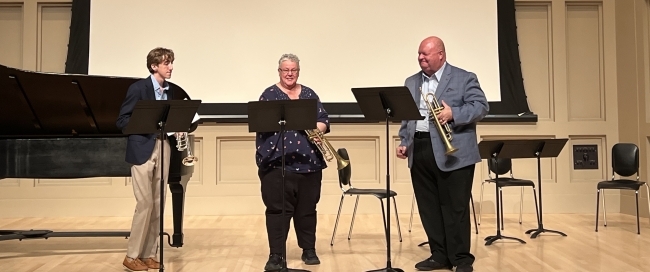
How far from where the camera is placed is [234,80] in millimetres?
7516

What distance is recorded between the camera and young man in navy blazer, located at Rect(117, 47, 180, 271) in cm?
417

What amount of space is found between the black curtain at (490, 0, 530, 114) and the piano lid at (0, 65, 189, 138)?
168 inches

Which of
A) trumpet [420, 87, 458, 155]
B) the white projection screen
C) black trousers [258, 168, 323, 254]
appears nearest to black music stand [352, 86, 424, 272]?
trumpet [420, 87, 458, 155]

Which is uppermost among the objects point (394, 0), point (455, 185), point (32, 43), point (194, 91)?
point (394, 0)

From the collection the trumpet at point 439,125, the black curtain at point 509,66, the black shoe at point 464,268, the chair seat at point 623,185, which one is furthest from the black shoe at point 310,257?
the black curtain at point 509,66

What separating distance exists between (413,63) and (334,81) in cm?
97

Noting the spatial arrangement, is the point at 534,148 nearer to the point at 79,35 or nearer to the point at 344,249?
the point at 344,249

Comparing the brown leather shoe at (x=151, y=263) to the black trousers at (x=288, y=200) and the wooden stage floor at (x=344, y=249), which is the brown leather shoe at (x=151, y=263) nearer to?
the wooden stage floor at (x=344, y=249)

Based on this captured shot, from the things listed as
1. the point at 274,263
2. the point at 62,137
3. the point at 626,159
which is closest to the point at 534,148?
the point at 626,159

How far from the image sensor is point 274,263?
4.33m

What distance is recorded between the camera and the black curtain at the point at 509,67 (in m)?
7.59

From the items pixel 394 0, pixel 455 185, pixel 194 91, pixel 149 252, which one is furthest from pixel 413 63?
pixel 149 252

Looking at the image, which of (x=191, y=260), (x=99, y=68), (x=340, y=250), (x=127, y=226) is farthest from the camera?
(x=99, y=68)

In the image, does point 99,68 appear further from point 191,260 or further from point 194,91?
point 191,260
